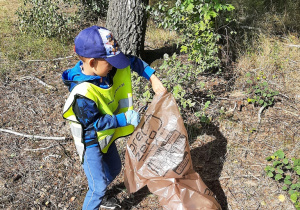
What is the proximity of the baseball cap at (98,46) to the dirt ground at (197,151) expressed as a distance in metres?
1.39

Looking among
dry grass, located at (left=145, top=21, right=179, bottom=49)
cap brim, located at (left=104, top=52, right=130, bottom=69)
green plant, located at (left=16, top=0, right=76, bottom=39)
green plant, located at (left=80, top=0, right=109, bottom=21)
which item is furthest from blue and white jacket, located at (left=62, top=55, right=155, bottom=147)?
green plant, located at (left=80, top=0, right=109, bottom=21)

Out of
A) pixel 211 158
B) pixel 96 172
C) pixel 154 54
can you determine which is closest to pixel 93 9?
pixel 154 54

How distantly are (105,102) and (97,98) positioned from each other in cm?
14

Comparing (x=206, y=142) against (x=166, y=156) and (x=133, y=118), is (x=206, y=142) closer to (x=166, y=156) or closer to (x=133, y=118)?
(x=166, y=156)

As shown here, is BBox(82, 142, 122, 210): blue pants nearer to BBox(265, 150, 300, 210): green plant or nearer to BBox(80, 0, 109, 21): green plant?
BBox(265, 150, 300, 210): green plant

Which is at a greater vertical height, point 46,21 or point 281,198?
point 46,21

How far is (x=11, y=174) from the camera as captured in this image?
9.17 ft

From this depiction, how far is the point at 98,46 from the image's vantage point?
5.70 ft

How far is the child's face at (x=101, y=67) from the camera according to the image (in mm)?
1810

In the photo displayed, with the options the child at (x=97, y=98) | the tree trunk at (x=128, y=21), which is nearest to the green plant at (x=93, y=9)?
the tree trunk at (x=128, y=21)

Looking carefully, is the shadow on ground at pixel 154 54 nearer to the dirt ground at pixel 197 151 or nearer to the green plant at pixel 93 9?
the dirt ground at pixel 197 151

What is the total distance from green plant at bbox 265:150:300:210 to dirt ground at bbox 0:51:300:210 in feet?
0.26

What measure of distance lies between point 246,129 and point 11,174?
8.02 ft

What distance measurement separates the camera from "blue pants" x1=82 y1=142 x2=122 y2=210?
201 centimetres
